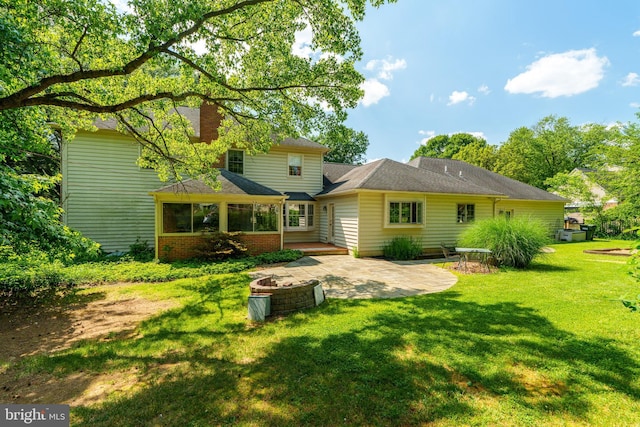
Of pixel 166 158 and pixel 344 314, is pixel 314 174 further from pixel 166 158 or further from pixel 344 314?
pixel 344 314

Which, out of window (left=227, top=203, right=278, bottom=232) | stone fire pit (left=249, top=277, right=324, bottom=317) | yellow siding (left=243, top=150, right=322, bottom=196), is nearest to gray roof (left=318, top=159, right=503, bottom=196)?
yellow siding (left=243, top=150, right=322, bottom=196)

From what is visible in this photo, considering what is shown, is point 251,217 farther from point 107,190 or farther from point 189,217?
point 107,190

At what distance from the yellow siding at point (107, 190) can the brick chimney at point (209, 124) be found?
3067 millimetres

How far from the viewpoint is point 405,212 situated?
12438 millimetres

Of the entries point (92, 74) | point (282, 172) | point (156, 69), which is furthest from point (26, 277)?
point (282, 172)

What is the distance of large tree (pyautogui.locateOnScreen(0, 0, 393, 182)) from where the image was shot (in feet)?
14.2

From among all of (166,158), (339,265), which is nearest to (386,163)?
(339,265)

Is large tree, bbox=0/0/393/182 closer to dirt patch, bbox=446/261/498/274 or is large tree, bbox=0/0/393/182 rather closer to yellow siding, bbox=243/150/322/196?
yellow siding, bbox=243/150/322/196

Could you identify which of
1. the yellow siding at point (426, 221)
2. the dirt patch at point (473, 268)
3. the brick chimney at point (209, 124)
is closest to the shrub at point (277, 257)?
the yellow siding at point (426, 221)

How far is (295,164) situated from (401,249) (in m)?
7.67

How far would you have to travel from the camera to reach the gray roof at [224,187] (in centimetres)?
1032

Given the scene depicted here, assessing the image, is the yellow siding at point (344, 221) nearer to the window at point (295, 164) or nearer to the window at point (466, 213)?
the window at point (295, 164)

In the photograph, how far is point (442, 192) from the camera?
12492 millimetres

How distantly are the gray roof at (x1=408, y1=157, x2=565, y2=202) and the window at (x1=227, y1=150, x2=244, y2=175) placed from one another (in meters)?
12.1
